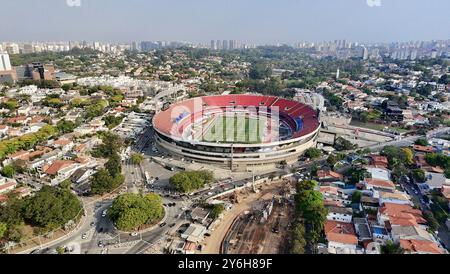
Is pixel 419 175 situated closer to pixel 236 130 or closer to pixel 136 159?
pixel 236 130

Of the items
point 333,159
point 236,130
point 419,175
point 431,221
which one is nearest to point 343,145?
point 333,159

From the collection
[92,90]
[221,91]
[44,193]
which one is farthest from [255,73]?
[44,193]

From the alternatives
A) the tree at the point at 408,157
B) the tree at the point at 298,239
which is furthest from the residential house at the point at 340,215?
the tree at the point at 408,157

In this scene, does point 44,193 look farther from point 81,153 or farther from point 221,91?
point 221,91

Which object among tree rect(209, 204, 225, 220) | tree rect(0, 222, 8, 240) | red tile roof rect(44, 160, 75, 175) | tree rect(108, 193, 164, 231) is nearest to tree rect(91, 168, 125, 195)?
tree rect(108, 193, 164, 231)

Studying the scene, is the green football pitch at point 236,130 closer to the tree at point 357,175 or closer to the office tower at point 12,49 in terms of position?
the tree at point 357,175

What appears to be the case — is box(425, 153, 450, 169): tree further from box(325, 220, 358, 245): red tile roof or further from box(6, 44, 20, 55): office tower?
box(6, 44, 20, 55): office tower
